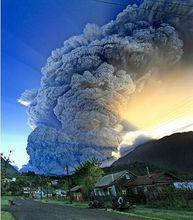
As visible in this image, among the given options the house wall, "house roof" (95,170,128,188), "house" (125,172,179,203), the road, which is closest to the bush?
the house wall

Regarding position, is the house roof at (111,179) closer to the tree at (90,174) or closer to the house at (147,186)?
the tree at (90,174)

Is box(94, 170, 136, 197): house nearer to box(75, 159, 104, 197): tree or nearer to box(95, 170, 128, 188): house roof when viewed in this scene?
box(95, 170, 128, 188): house roof

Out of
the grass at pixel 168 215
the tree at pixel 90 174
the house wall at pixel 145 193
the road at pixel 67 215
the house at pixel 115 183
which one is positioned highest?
the tree at pixel 90 174

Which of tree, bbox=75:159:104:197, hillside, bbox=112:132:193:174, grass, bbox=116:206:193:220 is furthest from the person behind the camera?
hillside, bbox=112:132:193:174

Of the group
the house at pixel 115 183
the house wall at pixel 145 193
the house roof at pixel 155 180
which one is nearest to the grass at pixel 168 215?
the house wall at pixel 145 193

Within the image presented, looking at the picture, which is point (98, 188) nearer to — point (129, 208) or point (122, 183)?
point (122, 183)

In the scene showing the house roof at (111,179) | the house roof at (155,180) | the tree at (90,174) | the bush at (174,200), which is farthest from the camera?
the tree at (90,174)

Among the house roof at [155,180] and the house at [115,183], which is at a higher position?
the house at [115,183]

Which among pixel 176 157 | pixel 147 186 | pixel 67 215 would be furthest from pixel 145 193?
pixel 176 157

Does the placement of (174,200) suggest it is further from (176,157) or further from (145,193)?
(176,157)

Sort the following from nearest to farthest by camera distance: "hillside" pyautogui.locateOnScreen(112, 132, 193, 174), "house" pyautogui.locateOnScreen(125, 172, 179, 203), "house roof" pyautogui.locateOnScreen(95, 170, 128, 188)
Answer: "house" pyautogui.locateOnScreen(125, 172, 179, 203) → "house roof" pyautogui.locateOnScreen(95, 170, 128, 188) → "hillside" pyautogui.locateOnScreen(112, 132, 193, 174)

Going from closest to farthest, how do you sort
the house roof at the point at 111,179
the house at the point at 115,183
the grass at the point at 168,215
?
1. the grass at the point at 168,215
2. the house at the point at 115,183
3. the house roof at the point at 111,179
